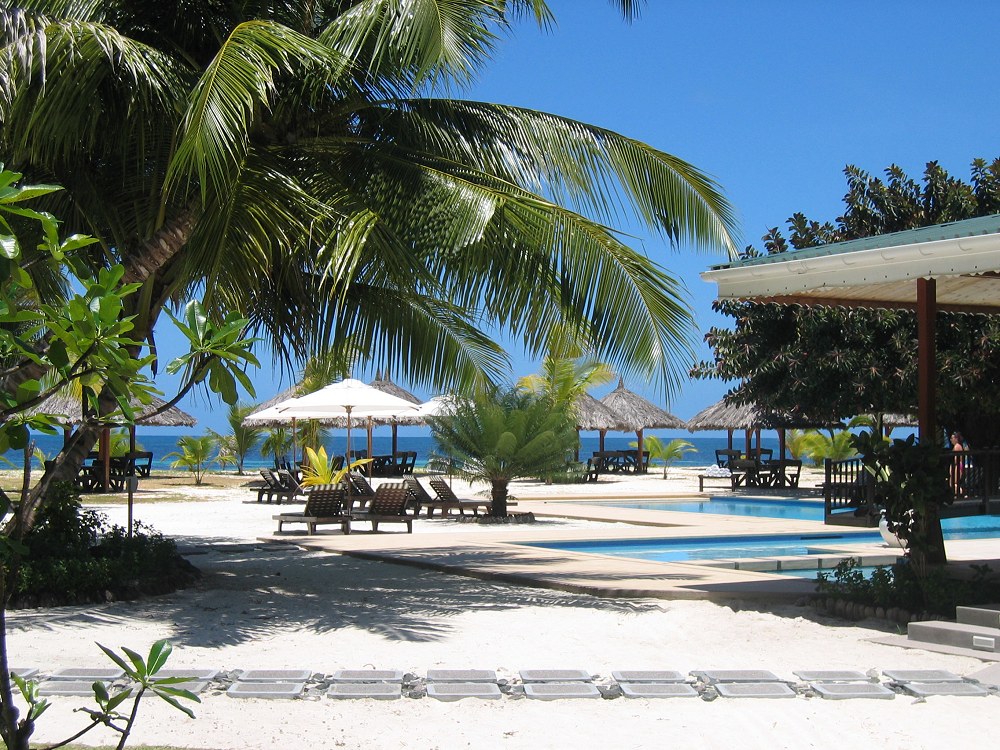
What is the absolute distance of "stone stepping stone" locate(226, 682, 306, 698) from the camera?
525cm

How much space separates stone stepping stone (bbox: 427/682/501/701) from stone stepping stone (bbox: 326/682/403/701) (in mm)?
176

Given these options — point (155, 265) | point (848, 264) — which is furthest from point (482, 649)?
point (155, 265)

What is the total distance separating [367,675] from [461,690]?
557 mm

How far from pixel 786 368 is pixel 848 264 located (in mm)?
13510

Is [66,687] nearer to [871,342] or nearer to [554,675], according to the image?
[554,675]

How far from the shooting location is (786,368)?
67.3 feet

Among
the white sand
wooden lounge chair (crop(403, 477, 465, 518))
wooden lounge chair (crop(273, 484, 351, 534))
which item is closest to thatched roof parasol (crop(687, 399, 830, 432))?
wooden lounge chair (crop(403, 477, 465, 518))

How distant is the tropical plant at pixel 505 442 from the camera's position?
17203 mm

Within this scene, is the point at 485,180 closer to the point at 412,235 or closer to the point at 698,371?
the point at 412,235

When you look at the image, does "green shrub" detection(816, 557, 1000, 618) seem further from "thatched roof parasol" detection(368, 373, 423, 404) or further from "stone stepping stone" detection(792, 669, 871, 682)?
"thatched roof parasol" detection(368, 373, 423, 404)

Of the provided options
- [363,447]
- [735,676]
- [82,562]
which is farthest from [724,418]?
[363,447]

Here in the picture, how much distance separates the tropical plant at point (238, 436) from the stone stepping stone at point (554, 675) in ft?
77.4

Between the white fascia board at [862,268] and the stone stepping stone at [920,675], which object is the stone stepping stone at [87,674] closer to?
the stone stepping stone at [920,675]

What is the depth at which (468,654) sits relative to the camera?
253 inches
